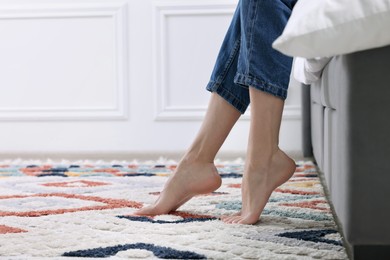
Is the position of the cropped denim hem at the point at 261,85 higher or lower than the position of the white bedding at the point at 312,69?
lower

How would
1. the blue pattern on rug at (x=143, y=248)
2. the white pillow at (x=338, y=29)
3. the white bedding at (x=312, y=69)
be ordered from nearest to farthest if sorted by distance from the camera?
the white pillow at (x=338, y=29), the blue pattern on rug at (x=143, y=248), the white bedding at (x=312, y=69)

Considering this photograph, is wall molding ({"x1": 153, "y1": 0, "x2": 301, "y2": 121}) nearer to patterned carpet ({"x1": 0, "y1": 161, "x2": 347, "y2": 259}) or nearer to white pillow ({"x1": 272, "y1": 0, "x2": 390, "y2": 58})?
patterned carpet ({"x1": 0, "y1": 161, "x2": 347, "y2": 259})

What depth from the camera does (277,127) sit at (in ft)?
4.29

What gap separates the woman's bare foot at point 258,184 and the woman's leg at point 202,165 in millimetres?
118

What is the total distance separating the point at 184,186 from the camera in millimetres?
1418

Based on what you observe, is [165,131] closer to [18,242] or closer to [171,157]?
[171,157]

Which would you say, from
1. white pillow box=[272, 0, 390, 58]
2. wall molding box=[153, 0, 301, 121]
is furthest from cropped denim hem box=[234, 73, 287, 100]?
wall molding box=[153, 0, 301, 121]

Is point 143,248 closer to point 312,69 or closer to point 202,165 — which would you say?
point 202,165

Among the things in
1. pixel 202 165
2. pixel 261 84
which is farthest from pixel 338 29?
pixel 202 165

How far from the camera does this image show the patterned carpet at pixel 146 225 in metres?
1.04

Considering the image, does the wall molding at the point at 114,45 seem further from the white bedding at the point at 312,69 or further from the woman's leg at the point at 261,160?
the woman's leg at the point at 261,160

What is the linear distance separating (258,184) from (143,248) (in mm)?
328

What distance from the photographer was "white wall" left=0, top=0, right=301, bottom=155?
10.1 feet

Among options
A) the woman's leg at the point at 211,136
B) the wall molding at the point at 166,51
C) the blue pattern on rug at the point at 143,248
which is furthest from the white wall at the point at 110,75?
the blue pattern on rug at the point at 143,248
